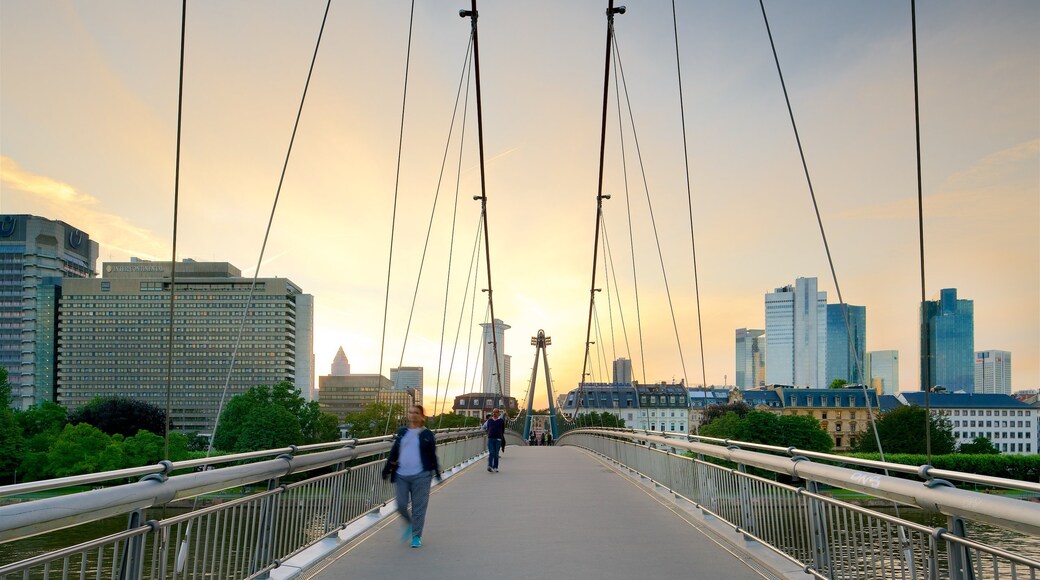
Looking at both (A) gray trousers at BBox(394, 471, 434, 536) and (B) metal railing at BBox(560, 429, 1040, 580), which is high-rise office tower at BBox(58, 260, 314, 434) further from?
(B) metal railing at BBox(560, 429, 1040, 580)

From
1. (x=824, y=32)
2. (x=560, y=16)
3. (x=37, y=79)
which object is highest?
(x=37, y=79)

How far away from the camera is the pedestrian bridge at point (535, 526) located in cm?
400

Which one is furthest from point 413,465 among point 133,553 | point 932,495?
point 932,495

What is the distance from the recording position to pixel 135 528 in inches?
175

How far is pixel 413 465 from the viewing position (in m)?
8.70

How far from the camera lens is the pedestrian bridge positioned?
4000mm

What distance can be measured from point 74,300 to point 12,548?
428 feet

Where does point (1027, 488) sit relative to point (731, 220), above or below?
below

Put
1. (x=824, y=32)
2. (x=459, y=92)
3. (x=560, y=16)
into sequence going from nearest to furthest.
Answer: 1. (x=824, y=32)
2. (x=459, y=92)
3. (x=560, y=16)

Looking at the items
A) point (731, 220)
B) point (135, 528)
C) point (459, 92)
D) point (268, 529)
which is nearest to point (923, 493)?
point (135, 528)

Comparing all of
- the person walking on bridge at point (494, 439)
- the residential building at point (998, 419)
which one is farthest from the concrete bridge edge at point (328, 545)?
the residential building at point (998, 419)

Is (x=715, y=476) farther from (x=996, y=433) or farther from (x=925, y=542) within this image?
(x=996, y=433)

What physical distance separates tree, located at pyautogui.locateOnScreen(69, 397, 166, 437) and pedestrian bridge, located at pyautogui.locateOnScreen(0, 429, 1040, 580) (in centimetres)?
7289

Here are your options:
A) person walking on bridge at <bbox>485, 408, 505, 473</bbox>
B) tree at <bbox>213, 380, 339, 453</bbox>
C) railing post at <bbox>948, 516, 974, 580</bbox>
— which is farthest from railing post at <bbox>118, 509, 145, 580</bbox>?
tree at <bbox>213, 380, 339, 453</bbox>
